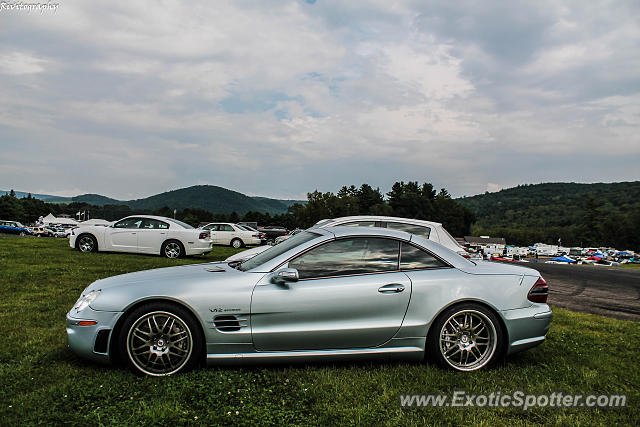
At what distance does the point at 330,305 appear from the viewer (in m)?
4.16

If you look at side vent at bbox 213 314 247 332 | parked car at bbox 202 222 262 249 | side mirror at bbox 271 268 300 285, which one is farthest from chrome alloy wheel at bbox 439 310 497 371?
parked car at bbox 202 222 262 249

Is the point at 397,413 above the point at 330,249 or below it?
below

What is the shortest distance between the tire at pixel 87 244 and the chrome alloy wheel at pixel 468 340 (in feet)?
47.1

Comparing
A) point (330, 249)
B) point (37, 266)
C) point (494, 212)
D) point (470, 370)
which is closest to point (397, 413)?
point (470, 370)

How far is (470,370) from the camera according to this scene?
4336mm

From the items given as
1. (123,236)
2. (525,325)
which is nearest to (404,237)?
(525,325)

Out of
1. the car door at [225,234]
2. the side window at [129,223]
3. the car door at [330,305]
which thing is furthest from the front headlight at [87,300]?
the car door at [225,234]

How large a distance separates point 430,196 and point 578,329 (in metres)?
140

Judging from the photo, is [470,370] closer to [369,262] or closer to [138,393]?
[369,262]

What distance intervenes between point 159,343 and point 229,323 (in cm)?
64

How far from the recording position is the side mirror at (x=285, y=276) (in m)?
4.06

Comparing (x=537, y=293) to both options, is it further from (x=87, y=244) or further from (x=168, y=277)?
(x=87, y=244)

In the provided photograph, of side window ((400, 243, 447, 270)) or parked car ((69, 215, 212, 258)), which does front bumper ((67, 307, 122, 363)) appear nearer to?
side window ((400, 243, 447, 270))

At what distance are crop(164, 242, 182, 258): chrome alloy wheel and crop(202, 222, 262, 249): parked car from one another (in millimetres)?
10662
